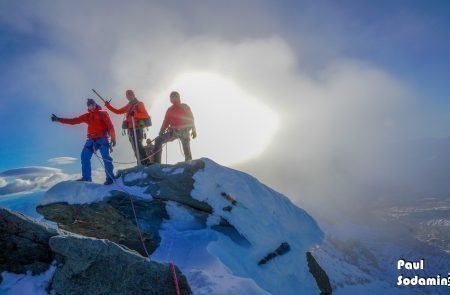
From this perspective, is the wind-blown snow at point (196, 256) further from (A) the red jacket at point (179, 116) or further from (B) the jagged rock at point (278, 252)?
(A) the red jacket at point (179, 116)

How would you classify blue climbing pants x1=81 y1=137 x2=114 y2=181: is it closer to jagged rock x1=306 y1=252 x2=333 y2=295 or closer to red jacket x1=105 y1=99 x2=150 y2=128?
red jacket x1=105 y1=99 x2=150 y2=128

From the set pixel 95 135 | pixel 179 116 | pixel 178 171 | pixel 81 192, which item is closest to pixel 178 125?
pixel 179 116

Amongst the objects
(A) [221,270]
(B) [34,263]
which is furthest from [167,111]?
(B) [34,263]

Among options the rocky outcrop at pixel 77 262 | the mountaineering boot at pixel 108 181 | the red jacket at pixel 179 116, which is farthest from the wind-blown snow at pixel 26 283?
the red jacket at pixel 179 116

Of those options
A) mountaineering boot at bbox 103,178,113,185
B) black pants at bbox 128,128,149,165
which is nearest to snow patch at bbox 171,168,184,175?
mountaineering boot at bbox 103,178,113,185

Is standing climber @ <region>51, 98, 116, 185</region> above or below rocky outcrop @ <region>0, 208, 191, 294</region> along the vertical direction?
above

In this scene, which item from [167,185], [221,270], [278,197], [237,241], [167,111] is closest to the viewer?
[221,270]

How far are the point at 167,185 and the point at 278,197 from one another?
5804 mm

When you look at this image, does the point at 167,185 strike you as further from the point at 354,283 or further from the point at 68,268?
the point at 354,283

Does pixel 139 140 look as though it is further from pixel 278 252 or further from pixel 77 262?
pixel 77 262

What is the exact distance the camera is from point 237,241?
13.7 meters

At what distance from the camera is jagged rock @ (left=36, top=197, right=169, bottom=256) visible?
42.8 feet

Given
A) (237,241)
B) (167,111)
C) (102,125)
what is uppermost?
(167,111)

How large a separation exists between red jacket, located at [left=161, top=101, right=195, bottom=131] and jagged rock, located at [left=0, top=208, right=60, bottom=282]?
36.2 feet
